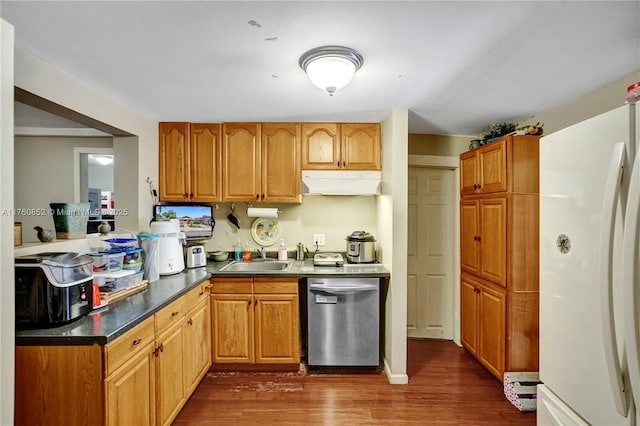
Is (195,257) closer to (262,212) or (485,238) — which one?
(262,212)

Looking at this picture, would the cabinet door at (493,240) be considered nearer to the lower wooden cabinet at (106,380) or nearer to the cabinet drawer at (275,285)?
the cabinet drawer at (275,285)

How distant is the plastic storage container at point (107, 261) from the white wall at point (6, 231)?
0.91 metres

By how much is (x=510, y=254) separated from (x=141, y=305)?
2.62 m

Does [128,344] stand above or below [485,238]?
below

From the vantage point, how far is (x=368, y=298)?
104 inches

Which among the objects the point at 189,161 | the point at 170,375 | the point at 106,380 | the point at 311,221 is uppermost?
the point at 189,161

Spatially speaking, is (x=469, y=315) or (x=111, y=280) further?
(x=469, y=315)

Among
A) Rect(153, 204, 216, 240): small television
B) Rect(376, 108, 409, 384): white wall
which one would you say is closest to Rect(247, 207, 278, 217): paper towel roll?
Rect(153, 204, 216, 240): small television

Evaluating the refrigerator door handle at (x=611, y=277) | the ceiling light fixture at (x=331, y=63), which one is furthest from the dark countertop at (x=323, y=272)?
the refrigerator door handle at (x=611, y=277)

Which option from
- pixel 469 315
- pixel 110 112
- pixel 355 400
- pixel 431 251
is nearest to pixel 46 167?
pixel 110 112

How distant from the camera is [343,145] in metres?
2.96

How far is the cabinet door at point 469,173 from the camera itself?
9.21 feet

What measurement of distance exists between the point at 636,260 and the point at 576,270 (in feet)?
0.93

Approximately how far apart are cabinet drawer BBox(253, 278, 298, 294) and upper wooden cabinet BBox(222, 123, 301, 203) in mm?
840
